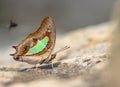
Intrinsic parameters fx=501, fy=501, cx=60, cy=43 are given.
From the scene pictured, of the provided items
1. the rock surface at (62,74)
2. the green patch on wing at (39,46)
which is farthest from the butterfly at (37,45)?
the rock surface at (62,74)

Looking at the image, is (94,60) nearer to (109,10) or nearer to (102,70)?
(102,70)

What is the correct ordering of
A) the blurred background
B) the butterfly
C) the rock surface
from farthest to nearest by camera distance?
the blurred background
the butterfly
the rock surface

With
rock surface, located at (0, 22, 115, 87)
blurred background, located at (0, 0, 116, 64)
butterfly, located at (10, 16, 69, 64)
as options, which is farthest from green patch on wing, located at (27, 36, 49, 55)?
blurred background, located at (0, 0, 116, 64)

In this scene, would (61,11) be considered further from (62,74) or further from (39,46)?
(62,74)

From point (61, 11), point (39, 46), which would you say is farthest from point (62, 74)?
point (61, 11)

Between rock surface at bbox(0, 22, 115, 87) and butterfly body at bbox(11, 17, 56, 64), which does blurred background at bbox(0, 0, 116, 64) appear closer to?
rock surface at bbox(0, 22, 115, 87)

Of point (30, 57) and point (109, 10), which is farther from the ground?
point (109, 10)

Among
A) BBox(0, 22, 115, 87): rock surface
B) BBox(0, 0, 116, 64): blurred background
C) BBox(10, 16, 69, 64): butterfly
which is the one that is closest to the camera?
BBox(0, 22, 115, 87): rock surface

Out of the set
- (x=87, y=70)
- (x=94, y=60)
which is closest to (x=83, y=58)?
(x=94, y=60)
